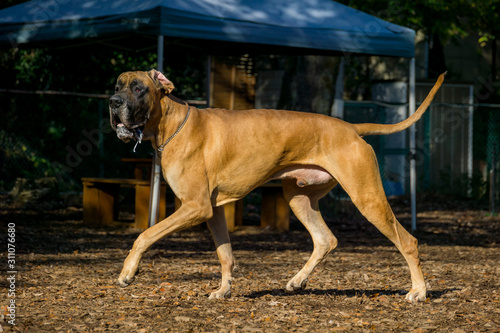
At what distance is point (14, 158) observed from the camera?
12297 millimetres

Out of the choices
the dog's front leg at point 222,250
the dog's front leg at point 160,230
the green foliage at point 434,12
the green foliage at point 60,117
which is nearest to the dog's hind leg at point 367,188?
the dog's front leg at point 222,250

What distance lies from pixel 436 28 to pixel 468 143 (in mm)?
3417

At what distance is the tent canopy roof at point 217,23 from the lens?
323 inches

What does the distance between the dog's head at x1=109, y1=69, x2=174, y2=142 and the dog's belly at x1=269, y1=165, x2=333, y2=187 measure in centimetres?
113

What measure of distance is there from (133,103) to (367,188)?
1.81 m

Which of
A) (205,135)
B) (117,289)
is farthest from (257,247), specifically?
(205,135)

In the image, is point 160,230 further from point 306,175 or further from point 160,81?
point 306,175

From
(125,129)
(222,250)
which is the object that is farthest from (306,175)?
(125,129)

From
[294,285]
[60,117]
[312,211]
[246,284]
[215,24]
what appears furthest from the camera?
[60,117]

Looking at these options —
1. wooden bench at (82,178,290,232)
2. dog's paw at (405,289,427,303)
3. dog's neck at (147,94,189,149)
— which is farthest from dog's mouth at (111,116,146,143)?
wooden bench at (82,178,290,232)

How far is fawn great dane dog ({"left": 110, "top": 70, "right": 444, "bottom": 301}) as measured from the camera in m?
4.87

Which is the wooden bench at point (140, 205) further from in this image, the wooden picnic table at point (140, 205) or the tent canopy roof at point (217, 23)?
the tent canopy roof at point (217, 23)

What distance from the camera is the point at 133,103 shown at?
4.79m

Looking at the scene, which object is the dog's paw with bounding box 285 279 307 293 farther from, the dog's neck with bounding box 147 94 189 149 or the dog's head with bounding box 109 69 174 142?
the dog's head with bounding box 109 69 174 142
